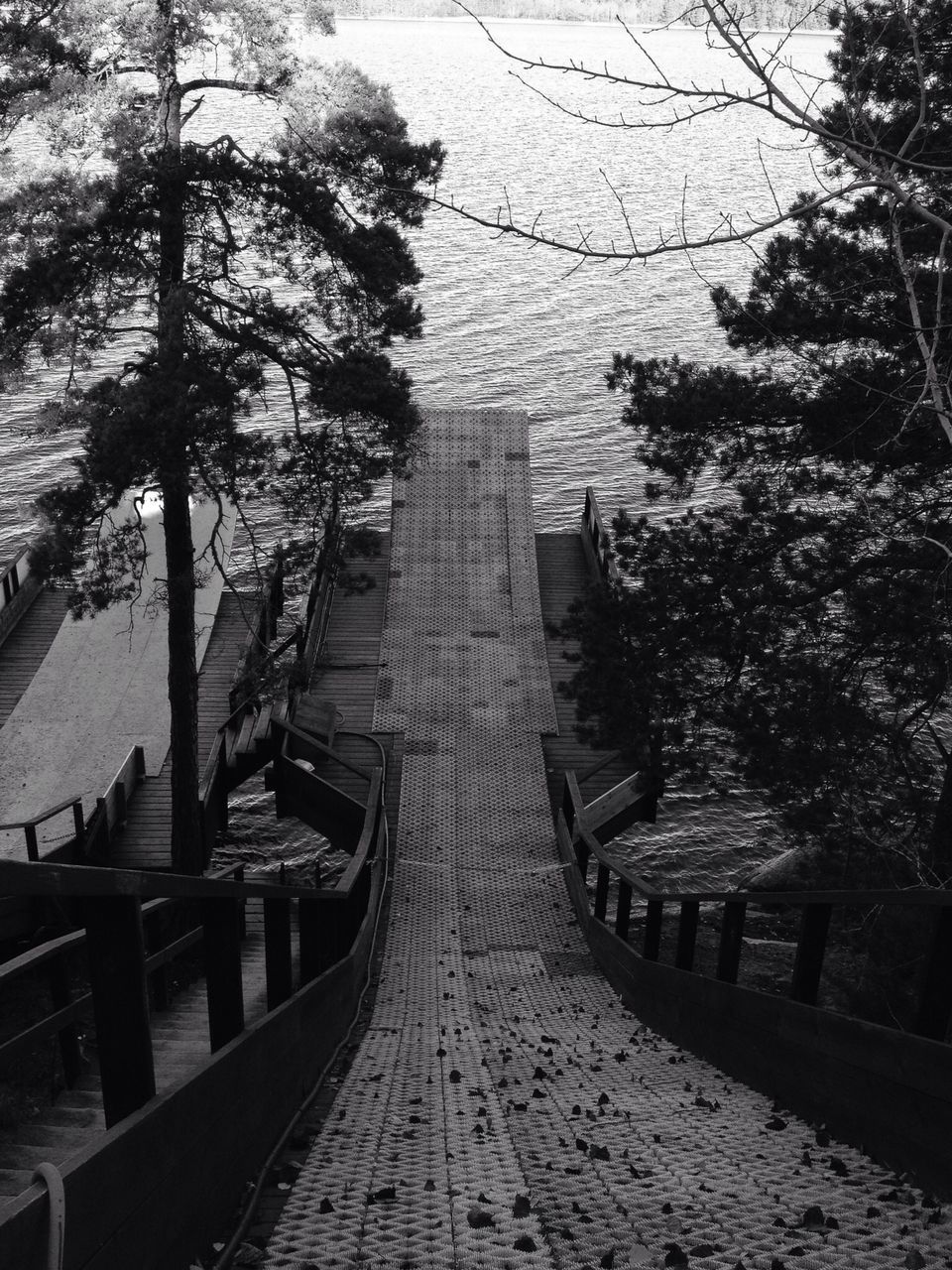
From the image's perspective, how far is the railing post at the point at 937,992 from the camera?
4160 mm

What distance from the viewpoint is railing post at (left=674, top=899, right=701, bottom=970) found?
7577 mm

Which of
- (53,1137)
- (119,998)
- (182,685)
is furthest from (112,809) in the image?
(119,998)

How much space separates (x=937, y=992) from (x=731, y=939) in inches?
88.6

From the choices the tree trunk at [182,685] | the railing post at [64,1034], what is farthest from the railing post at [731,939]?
the tree trunk at [182,685]

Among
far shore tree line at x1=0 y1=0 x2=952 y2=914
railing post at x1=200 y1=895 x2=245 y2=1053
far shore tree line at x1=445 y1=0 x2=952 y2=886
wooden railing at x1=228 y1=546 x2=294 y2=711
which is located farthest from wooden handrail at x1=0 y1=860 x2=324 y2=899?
wooden railing at x1=228 y1=546 x2=294 y2=711

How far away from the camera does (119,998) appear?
282 cm

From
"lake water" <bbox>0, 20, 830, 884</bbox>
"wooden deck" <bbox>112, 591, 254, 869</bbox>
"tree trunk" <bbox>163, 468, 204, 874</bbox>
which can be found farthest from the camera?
"lake water" <bbox>0, 20, 830, 884</bbox>

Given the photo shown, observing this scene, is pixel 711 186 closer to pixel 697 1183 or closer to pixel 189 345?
pixel 189 345

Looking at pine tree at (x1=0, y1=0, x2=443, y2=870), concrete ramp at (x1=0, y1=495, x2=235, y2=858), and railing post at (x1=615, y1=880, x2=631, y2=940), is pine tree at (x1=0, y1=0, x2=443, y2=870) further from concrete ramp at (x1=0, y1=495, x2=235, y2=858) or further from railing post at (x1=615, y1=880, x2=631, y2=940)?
railing post at (x1=615, y1=880, x2=631, y2=940)

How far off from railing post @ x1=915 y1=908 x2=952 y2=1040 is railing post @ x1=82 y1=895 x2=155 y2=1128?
9.24 feet

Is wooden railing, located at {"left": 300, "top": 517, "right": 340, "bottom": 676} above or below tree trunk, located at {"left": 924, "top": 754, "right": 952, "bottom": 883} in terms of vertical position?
above

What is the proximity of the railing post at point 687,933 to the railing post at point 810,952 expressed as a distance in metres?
2.07

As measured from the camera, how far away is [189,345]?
485 inches

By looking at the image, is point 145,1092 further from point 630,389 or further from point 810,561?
point 630,389
